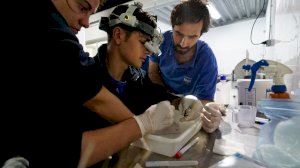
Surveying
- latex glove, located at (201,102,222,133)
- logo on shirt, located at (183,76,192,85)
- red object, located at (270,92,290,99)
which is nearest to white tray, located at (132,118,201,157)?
latex glove, located at (201,102,222,133)

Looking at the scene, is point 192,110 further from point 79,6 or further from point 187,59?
point 79,6

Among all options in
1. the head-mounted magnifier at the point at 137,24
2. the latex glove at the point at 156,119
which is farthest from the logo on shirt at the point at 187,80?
the latex glove at the point at 156,119

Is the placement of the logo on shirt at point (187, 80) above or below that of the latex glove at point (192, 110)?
below

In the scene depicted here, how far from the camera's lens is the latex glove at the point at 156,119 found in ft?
3.36

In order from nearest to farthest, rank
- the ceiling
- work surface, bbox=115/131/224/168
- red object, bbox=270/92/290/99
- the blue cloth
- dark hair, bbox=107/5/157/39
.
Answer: work surface, bbox=115/131/224/168 → red object, bbox=270/92/290/99 → dark hair, bbox=107/5/157/39 → the blue cloth → the ceiling

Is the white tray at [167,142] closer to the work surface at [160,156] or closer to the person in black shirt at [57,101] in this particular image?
the work surface at [160,156]

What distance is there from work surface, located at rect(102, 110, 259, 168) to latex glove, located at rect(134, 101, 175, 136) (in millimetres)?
114

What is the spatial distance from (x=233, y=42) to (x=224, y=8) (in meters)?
2.35

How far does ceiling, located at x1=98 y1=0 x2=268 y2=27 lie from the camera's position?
452cm

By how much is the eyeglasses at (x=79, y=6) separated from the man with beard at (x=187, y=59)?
97 centimetres

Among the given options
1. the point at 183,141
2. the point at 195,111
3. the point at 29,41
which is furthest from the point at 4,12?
the point at 195,111

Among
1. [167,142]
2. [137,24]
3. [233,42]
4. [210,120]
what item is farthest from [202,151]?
[233,42]

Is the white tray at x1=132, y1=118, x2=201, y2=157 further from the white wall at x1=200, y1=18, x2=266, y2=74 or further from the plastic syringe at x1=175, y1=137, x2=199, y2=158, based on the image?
the white wall at x1=200, y1=18, x2=266, y2=74

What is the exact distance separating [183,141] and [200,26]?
126cm
